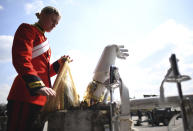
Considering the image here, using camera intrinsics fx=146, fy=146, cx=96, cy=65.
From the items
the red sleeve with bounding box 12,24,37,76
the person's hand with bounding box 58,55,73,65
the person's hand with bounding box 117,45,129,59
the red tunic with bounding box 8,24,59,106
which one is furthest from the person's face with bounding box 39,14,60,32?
the person's hand with bounding box 117,45,129,59

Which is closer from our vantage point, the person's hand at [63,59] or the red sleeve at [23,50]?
the red sleeve at [23,50]

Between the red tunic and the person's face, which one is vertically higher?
the person's face

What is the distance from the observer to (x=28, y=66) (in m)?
1.36

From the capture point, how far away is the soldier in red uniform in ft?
4.40

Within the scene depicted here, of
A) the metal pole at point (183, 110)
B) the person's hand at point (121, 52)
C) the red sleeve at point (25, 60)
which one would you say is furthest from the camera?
the person's hand at point (121, 52)

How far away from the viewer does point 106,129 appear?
2.09 metres

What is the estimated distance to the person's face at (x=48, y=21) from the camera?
1795 mm

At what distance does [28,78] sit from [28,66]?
4.5 inches

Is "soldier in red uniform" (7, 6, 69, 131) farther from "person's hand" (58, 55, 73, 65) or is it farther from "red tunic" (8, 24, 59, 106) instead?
"person's hand" (58, 55, 73, 65)

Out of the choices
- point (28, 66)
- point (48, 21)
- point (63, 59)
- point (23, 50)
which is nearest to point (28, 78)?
point (28, 66)

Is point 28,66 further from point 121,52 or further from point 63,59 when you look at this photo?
point 121,52

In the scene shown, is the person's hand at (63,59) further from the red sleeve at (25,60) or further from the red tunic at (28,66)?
the red sleeve at (25,60)

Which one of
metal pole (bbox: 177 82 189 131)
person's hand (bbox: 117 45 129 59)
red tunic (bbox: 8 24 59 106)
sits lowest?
metal pole (bbox: 177 82 189 131)

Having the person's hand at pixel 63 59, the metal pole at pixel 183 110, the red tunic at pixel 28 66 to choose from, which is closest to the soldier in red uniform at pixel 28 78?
the red tunic at pixel 28 66
